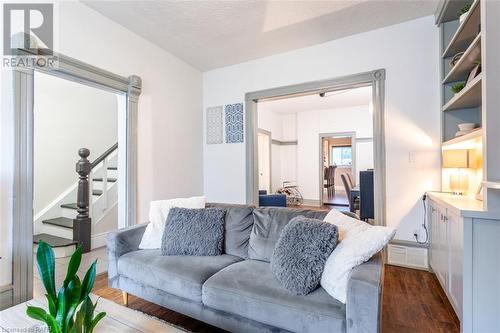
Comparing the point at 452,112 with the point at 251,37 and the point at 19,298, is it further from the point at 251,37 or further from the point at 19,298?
the point at 19,298

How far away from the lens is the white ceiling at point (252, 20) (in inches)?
100

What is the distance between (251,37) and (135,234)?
8.63 feet

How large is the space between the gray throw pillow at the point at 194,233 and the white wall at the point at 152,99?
1.22 meters

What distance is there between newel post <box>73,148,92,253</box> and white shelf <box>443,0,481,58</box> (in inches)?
171

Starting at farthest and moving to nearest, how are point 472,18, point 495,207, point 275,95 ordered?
point 275,95
point 472,18
point 495,207

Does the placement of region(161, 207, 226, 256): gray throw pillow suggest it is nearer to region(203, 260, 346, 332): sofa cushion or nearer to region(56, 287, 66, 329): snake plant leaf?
region(203, 260, 346, 332): sofa cushion

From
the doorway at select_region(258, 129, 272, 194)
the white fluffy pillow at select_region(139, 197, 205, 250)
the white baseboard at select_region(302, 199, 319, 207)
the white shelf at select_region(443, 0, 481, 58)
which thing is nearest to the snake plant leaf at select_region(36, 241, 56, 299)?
the white fluffy pillow at select_region(139, 197, 205, 250)

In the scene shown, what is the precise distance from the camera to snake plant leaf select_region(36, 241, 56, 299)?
982 millimetres

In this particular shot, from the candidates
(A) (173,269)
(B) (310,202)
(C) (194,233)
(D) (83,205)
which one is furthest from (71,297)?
(B) (310,202)

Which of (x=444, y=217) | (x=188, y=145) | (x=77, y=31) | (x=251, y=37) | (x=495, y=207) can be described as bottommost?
(x=444, y=217)

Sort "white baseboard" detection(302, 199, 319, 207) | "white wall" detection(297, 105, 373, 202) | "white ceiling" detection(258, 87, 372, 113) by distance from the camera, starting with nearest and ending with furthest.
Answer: "white ceiling" detection(258, 87, 372, 113) < "white wall" detection(297, 105, 373, 202) < "white baseboard" detection(302, 199, 319, 207)

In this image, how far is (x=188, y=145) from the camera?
12.9 feet

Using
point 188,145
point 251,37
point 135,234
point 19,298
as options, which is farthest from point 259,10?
point 19,298

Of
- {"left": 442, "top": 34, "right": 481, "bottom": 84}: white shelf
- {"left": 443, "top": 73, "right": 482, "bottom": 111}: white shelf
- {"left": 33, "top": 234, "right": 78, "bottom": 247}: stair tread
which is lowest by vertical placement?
{"left": 33, "top": 234, "right": 78, "bottom": 247}: stair tread
